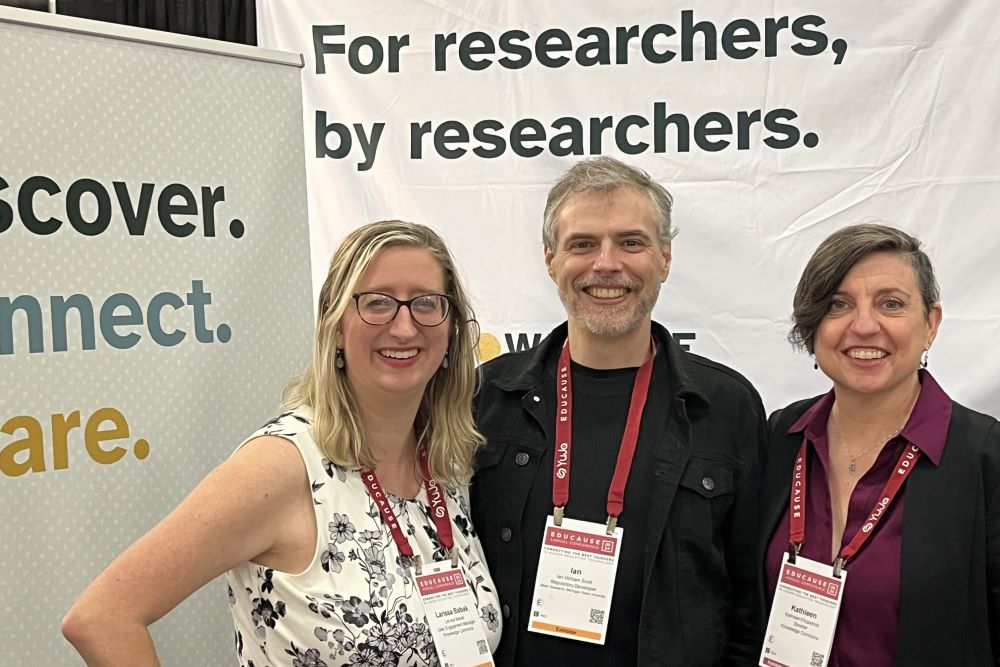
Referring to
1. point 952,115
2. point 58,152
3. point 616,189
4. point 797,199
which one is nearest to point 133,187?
point 58,152

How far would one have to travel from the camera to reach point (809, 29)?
300cm

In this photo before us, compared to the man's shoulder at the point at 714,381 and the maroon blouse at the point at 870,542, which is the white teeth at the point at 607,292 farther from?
the maroon blouse at the point at 870,542

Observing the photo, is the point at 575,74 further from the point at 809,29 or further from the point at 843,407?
the point at 843,407

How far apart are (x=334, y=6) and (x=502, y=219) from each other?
904mm

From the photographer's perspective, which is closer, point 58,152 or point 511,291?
point 58,152

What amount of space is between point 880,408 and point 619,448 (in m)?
0.55

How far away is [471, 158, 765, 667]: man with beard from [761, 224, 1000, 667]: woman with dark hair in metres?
0.13

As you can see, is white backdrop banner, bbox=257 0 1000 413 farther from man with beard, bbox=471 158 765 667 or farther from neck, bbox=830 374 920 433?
neck, bbox=830 374 920 433

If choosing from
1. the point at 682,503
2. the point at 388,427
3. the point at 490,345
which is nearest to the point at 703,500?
the point at 682,503

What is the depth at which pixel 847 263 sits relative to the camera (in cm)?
198

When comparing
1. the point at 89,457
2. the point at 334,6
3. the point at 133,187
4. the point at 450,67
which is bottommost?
the point at 89,457

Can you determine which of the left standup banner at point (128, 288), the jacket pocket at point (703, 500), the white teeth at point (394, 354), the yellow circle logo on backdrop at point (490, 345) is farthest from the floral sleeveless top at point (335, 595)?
the yellow circle logo on backdrop at point (490, 345)

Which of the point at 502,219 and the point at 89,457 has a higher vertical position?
the point at 502,219

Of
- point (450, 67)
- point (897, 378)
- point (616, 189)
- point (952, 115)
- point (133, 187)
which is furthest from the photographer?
point (450, 67)
